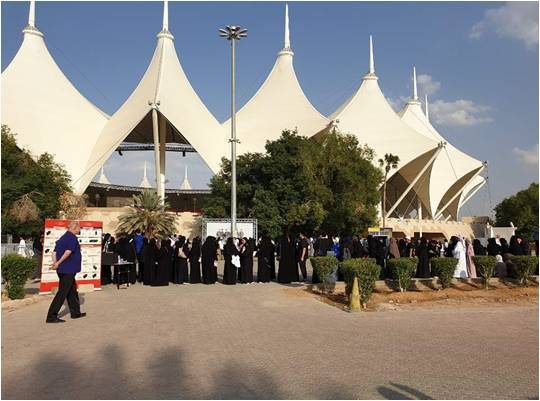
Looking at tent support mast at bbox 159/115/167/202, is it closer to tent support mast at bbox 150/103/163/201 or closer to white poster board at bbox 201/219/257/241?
tent support mast at bbox 150/103/163/201

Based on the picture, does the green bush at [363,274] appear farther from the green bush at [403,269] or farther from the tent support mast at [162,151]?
the tent support mast at [162,151]

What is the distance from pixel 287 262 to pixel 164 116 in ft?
85.4

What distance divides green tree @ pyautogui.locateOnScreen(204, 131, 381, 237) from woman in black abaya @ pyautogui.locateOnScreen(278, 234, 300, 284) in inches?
584

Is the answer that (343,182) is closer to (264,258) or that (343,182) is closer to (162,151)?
(264,258)

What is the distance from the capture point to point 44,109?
38.7 meters

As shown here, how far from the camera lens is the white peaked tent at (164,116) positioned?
37156mm

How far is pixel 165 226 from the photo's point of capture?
31.6 metres

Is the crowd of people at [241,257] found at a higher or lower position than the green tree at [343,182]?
lower

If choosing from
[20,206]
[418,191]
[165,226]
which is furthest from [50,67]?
[418,191]

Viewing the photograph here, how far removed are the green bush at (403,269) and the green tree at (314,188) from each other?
17.1 m

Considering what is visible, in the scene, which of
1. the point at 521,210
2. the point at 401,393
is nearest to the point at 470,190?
the point at 521,210

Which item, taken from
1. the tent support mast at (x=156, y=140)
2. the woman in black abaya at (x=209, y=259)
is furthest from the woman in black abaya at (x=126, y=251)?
the tent support mast at (x=156, y=140)

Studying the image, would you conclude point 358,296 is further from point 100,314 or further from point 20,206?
point 20,206

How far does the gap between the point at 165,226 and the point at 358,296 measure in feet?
80.3
